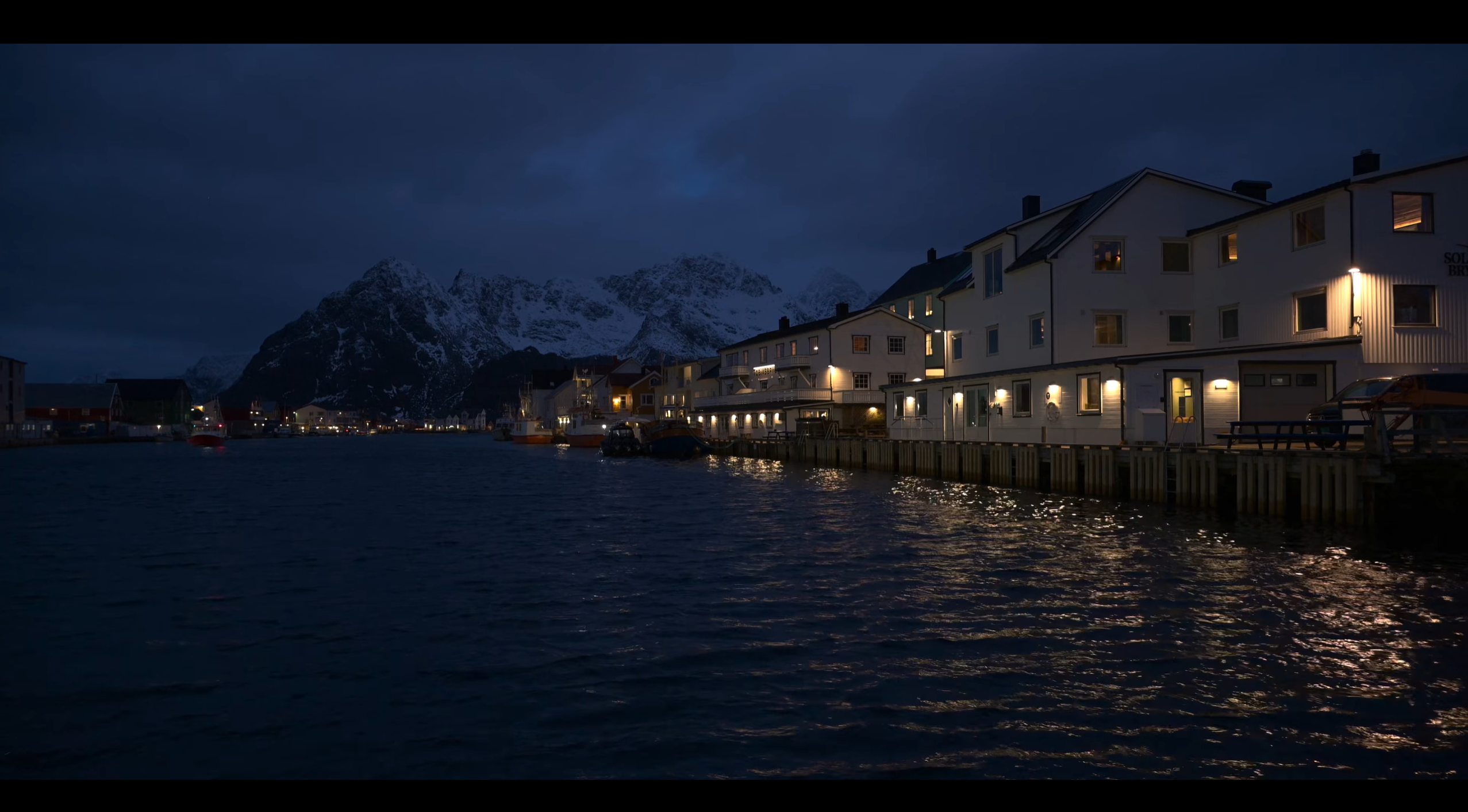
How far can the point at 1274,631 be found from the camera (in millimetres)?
13859

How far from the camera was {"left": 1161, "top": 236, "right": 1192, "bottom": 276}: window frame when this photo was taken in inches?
1722

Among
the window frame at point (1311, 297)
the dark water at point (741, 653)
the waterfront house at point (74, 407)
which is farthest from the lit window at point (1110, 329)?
the waterfront house at point (74, 407)

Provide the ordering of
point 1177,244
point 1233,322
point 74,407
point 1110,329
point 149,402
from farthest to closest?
1. point 149,402
2. point 74,407
3. point 1177,244
4. point 1110,329
5. point 1233,322

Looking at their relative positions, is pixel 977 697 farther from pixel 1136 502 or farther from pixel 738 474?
pixel 738 474

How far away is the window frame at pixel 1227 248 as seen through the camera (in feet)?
134

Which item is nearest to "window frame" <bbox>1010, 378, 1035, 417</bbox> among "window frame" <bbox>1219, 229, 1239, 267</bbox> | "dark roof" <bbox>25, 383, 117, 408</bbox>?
"window frame" <bbox>1219, 229, 1239, 267</bbox>

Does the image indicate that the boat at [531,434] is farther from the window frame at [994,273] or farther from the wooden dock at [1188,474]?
the window frame at [994,273]

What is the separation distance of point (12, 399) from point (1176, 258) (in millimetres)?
148378

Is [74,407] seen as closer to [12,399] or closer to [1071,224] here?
[12,399]

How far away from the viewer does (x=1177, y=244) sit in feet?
144

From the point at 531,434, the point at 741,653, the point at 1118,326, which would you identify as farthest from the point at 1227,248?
the point at 531,434

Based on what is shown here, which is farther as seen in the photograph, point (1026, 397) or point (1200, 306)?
point (1026, 397)
